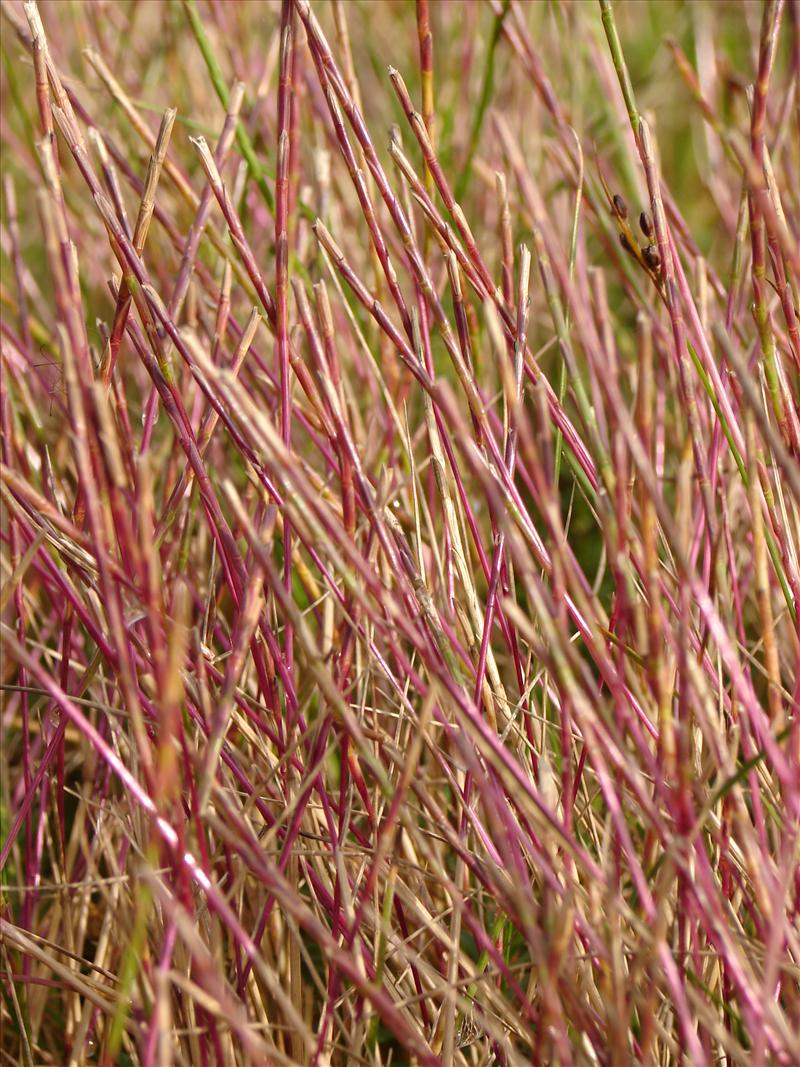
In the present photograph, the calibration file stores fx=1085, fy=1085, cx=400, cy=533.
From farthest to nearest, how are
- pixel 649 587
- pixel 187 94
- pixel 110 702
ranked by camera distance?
pixel 187 94 < pixel 110 702 < pixel 649 587

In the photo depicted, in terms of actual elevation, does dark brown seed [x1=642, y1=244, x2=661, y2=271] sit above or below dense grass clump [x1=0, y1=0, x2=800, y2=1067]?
above

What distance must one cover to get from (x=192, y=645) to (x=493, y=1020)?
30 centimetres

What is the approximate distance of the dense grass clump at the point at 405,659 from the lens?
0.50m

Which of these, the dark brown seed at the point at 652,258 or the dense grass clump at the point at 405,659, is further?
the dark brown seed at the point at 652,258

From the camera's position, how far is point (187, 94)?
1576 millimetres

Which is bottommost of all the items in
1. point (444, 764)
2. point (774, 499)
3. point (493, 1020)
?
point (493, 1020)

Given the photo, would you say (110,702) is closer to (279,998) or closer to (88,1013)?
(88,1013)

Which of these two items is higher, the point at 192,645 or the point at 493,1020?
the point at 192,645

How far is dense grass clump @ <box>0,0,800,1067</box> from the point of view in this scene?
50 cm

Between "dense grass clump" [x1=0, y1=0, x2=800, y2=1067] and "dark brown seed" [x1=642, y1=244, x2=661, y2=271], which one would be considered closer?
"dense grass clump" [x1=0, y1=0, x2=800, y2=1067]

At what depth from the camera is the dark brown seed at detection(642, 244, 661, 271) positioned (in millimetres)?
677

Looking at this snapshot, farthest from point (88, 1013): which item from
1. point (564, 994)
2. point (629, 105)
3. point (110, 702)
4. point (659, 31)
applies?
point (659, 31)

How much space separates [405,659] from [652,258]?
308 mm

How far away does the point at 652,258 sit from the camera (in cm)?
68
